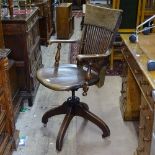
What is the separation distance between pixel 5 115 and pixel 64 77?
1.89ft

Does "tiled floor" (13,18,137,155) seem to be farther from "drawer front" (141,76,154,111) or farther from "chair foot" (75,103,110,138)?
"drawer front" (141,76,154,111)

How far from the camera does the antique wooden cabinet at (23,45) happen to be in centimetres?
262

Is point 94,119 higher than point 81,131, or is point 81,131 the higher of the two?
point 94,119

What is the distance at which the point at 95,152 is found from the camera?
222cm

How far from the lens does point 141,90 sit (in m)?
1.80

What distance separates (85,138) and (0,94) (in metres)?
0.86

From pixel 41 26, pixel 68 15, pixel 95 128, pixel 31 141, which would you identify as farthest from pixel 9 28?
pixel 68 15

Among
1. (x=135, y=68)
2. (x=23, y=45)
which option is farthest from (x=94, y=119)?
(x=23, y=45)

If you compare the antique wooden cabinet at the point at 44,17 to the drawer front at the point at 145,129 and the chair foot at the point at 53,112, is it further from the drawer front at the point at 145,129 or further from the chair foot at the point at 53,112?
the drawer front at the point at 145,129

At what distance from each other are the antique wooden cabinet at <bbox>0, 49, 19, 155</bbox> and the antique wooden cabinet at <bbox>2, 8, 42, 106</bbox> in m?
0.67

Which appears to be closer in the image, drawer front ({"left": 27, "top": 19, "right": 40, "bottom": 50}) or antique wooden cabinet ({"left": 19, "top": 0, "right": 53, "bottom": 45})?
drawer front ({"left": 27, "top": 19, "right": 40, "bottom": 50})

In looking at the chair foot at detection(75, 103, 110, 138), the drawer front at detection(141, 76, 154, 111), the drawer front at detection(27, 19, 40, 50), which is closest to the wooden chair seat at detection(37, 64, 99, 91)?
the chair foot at detection(75, 103, 110, 138)

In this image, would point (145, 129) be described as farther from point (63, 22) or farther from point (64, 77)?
point (63, 22)

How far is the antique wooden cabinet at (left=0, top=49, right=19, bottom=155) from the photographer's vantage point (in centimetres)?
195
